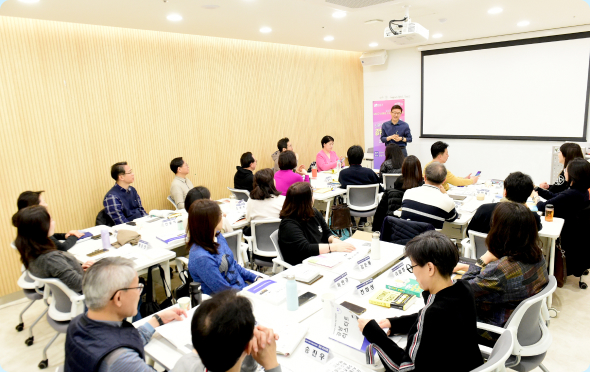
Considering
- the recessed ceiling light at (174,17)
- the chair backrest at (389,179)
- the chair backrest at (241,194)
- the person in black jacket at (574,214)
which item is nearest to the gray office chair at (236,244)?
the chair backrest at (241,194)

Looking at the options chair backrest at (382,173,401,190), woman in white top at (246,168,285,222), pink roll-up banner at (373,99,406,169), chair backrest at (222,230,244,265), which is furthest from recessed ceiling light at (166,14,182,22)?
pink roll-up banner at (373,99,406,169)

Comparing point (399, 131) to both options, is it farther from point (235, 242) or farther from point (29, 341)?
point (29, 341)

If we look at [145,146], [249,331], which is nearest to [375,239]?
[249,331]

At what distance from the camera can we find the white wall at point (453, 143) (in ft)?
24.9

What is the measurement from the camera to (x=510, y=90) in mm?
7594

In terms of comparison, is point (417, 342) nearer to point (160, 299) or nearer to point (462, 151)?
point (160, 299)

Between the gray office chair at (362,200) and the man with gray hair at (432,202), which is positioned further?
the gray office chair at (362,200)

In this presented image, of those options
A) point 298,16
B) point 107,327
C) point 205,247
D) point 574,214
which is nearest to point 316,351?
point 107,327

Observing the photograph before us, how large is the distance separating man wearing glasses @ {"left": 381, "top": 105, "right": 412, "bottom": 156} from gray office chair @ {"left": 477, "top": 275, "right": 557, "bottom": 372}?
559cm

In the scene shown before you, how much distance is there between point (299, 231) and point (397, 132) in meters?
5.28

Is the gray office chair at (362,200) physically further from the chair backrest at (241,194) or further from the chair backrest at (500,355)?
the chair backrest at (500,355)

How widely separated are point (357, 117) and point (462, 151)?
2563 mm

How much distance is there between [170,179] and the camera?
20.1 ft

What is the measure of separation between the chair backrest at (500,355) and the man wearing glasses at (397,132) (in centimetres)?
614
